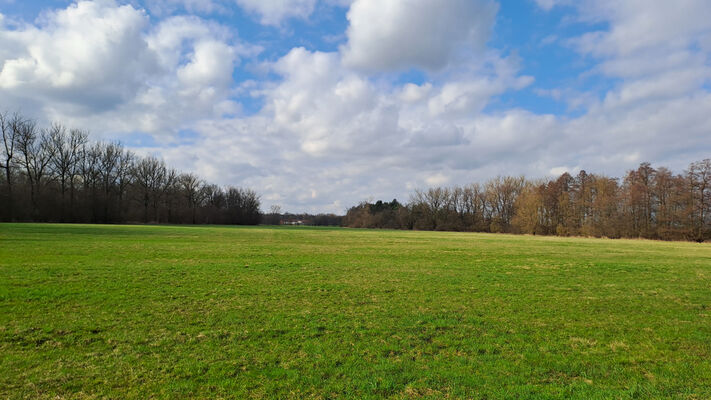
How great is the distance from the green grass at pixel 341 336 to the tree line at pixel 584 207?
68373mm

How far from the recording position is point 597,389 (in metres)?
5.38

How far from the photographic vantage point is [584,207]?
83000 millimetres

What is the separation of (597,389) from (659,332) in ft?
14.6

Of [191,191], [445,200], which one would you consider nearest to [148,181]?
[191,191]

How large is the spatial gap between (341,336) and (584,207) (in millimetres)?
92606

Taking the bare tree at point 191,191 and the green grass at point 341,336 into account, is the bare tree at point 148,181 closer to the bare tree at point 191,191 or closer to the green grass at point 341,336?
the bare tree at point 191,191

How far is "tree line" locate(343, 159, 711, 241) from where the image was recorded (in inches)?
2557

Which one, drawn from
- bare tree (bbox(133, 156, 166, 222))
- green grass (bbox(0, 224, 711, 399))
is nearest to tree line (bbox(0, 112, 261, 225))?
bare tree (bbox(133, 156, 166, 222))

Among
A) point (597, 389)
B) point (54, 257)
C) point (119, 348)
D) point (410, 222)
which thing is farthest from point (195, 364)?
point (410, 222)

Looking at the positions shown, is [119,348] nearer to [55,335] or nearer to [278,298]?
[55,335]

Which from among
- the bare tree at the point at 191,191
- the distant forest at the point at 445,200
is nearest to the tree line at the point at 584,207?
the distant forest at the point at 445,200

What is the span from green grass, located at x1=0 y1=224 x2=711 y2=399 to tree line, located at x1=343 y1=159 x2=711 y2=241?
68.4 m

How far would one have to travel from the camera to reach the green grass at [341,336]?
17.6 ft

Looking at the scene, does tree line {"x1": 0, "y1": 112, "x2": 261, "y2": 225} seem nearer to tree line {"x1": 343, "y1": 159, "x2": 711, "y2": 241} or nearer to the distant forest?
the distant forest
